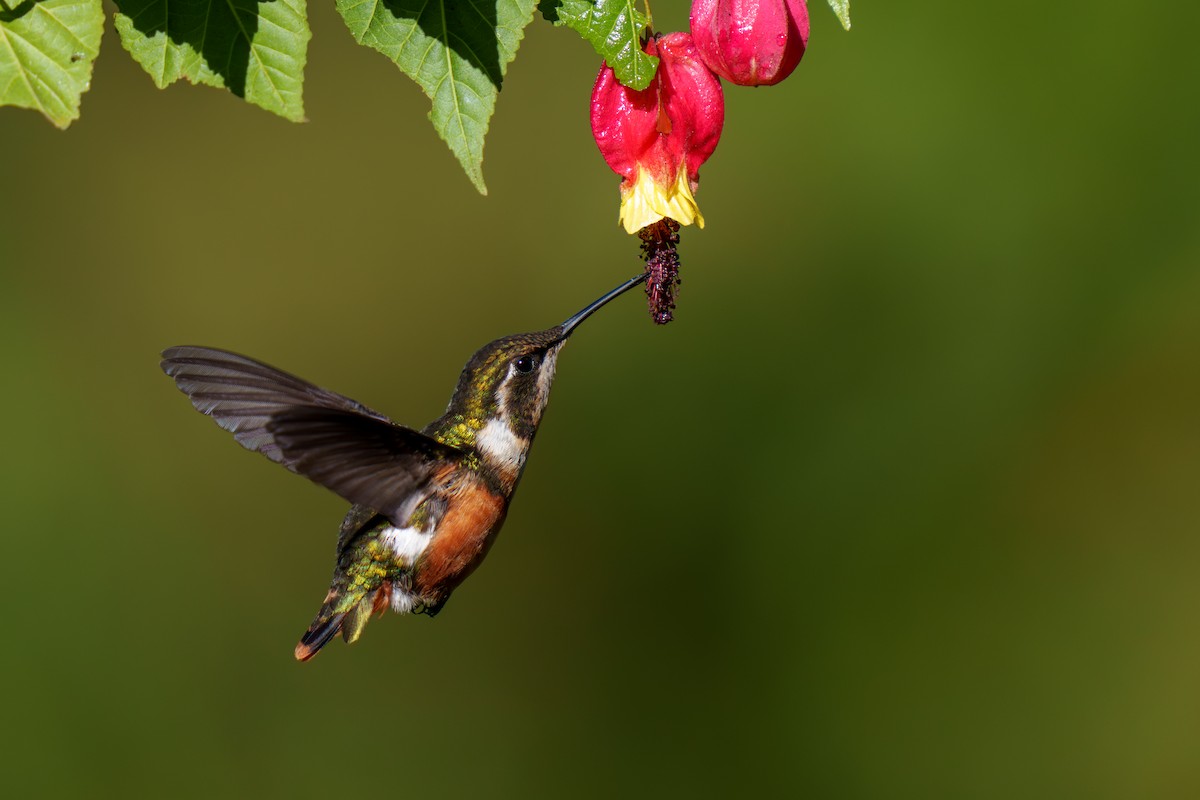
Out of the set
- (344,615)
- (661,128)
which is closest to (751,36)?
(661,128)

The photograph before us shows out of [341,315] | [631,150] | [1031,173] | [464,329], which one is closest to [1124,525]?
[1031,173]

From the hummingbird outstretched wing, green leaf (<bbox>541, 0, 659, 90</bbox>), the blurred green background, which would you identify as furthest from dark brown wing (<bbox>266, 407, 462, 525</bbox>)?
the blurred green background

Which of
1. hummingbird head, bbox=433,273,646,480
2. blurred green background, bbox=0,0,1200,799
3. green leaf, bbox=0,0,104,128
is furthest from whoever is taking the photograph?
blurred green background, bbox=0,0,1200,799

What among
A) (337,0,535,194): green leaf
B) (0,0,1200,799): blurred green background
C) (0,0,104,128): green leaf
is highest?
(0,0,104,128): green leaf

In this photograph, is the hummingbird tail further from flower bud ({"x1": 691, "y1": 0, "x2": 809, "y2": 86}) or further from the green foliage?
flower bud ({"x1": 691, "y1": 0, "x2": 809, "y2": 86})

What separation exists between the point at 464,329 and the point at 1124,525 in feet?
5.62

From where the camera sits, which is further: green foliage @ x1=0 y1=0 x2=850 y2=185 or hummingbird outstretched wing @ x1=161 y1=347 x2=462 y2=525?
hummingbird outstretched wing @ x1=161 y1=347 x2=462 y2=525

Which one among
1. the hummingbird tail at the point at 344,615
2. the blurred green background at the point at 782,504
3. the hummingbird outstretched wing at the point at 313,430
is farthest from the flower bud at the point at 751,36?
the blurred green background at the point at 782,504

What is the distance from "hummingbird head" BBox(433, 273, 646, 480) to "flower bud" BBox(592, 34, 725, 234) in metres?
0.16

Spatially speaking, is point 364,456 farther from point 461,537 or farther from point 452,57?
point 452,57

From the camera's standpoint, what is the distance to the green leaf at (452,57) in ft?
3.42

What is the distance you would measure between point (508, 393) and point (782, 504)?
1.67 m

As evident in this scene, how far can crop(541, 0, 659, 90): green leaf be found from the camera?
40.2 inches

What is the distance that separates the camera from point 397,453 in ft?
4.09
